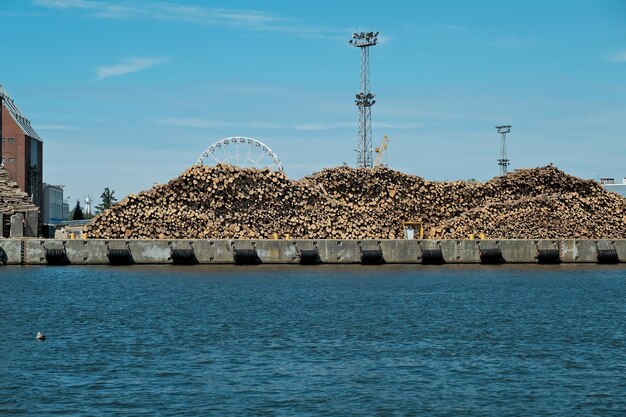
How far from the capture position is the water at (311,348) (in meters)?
18.8

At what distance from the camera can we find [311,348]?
24922mm

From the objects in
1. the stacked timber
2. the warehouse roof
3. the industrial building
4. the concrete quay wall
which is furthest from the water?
the industrial building

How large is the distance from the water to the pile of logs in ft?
44.0

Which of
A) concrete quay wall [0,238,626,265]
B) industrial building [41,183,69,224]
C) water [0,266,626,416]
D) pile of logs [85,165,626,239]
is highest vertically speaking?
industrial building [41,183,69,224]

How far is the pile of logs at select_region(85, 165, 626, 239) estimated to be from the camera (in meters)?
57.6

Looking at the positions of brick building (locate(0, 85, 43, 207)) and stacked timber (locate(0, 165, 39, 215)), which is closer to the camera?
stacked timber (locate(0, 165, 39, 215))

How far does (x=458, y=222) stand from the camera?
2419 inches

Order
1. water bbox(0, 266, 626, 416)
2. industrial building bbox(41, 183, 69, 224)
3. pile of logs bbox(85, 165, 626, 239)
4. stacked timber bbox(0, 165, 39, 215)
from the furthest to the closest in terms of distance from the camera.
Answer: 1. industrial building bbox(41, 183, 69, 224)
2. stacked timber bbox(0, 165, 39, 215)
3. pile of logs bbox(85, 165, 626, 239)
4. water bbox(0, 266, 626, 416)

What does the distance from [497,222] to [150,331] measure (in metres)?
36.5

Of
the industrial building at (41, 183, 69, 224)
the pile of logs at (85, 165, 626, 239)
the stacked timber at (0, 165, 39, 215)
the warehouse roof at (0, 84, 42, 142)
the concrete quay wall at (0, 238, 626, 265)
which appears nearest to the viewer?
the concrete quay wall at (0, 238, 626, 265)

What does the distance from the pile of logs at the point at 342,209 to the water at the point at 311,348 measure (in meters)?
13.4

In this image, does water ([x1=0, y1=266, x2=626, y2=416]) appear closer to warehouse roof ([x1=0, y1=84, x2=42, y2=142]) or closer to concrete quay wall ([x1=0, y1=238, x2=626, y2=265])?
concrete quay wall ([x1=0, y1=238, x2=626, y2=265])

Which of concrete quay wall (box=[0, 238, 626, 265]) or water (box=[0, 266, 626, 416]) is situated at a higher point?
concrete quay wall (box=[0, 238, 626, 265])

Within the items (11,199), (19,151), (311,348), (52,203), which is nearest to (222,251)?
(11,199)
